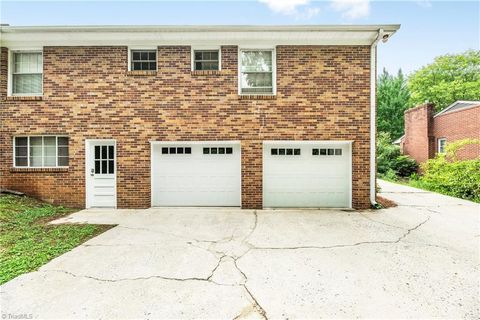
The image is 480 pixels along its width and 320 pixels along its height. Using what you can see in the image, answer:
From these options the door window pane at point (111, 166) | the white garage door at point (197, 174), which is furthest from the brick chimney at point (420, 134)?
the door window pane at point (111, 166)

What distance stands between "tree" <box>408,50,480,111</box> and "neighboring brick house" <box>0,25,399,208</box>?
28679 millimetres

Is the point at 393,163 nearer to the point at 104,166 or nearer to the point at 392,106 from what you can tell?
the point at 392,106

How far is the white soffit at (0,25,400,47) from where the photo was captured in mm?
7211

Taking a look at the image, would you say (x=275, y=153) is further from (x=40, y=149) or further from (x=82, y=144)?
(x=40, y=149)

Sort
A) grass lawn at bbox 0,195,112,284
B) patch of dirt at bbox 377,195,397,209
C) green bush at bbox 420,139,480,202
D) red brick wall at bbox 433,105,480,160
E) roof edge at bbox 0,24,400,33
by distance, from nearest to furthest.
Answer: grass lawn at bbox 0,195,112,284, roof edge at bbox 0,24,400,33, patch of dirt at bbox 377,195,397,209, green bush at bbox 420,139,480,202, red brick wall at bbox 433,105,480,160

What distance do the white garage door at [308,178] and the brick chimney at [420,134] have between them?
12894 millimetres

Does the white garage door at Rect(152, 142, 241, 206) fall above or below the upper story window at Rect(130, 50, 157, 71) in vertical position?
below

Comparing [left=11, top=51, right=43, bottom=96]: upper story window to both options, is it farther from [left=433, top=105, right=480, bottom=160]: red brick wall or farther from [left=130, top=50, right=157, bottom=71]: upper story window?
[left=433, top=105, right=480, bottom=160]: red brick wall

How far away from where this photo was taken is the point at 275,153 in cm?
791

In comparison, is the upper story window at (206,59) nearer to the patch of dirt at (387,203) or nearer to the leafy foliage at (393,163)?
the patch of dirt at (387,203)

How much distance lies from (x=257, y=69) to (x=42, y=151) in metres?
7.37

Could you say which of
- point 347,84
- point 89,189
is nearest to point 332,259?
point 347,84

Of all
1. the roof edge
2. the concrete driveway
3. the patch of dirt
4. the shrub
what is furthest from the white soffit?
the shrub

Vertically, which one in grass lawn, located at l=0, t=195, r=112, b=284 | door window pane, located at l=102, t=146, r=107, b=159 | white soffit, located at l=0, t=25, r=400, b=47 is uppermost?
white soffit, located at l=0, t=25, r=400, b=47
